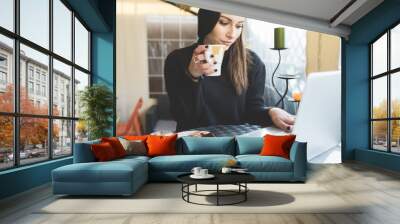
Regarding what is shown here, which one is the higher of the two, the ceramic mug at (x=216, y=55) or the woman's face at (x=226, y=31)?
the woman's face at (x=226, y=31)

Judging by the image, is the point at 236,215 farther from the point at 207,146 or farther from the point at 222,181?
the point at 207,146

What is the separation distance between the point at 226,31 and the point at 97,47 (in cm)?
329

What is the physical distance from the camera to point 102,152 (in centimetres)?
586

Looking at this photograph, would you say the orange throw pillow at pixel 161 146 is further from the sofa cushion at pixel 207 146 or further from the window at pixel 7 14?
the window at pixel 7 14

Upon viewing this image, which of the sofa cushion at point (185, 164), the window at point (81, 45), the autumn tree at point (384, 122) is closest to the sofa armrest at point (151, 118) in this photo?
the window at point (81, 45)

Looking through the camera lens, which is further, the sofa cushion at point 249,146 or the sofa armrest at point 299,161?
the sofa cushion at point 249,146

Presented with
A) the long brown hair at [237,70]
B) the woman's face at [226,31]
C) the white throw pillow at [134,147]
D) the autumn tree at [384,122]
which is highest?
the woman's face at [226,31]

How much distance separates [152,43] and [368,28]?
5.27m

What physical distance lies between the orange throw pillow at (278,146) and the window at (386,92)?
9.50ft

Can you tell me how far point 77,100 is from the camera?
26.1 ft

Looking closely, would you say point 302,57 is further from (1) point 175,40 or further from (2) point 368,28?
(1) point 175,40

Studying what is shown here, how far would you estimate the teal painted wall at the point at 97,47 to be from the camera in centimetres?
598

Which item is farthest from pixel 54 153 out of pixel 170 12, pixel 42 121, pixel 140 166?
pixel 170 12

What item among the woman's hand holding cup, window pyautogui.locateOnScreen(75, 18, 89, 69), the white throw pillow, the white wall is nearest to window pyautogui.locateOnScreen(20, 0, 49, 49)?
window pyautogui.locateOnScreen(75, 18, 89, 69)
